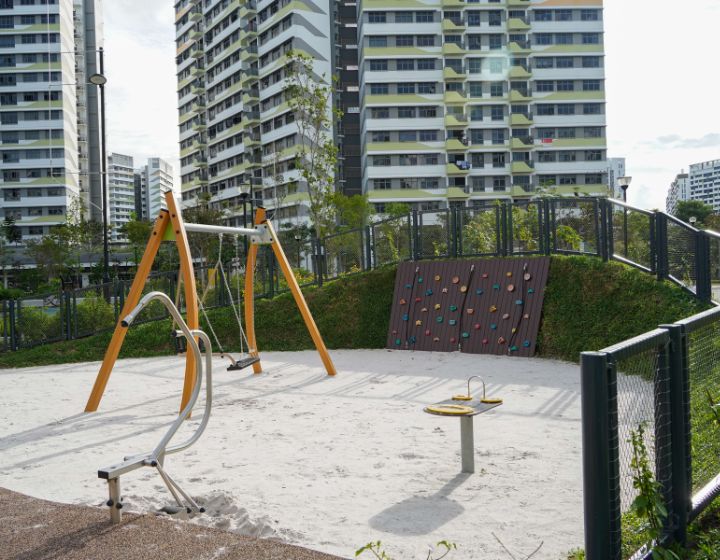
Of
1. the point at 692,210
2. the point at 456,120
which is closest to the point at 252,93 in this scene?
the point at 456,120

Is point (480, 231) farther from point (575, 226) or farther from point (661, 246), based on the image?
point (661, 246)

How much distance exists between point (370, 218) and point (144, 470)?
5414 cm

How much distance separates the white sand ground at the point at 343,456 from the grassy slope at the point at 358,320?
3.37ft

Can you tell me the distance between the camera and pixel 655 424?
365 cm

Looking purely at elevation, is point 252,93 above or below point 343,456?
above

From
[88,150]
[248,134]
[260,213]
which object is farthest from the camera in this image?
[88,150]

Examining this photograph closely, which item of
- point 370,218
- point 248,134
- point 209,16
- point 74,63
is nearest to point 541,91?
point 370,218

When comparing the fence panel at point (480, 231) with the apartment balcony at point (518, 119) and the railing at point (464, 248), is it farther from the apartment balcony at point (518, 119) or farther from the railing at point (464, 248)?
the apartment balcony at point (518, 119)

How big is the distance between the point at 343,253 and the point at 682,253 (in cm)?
813

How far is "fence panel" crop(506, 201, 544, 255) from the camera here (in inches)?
531

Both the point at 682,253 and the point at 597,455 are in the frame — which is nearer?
the point at 597,455

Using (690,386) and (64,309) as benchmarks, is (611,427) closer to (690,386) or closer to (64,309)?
(690,386)

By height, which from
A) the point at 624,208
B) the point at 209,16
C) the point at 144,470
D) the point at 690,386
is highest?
the point at 209,16

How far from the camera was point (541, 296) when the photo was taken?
12828mm
